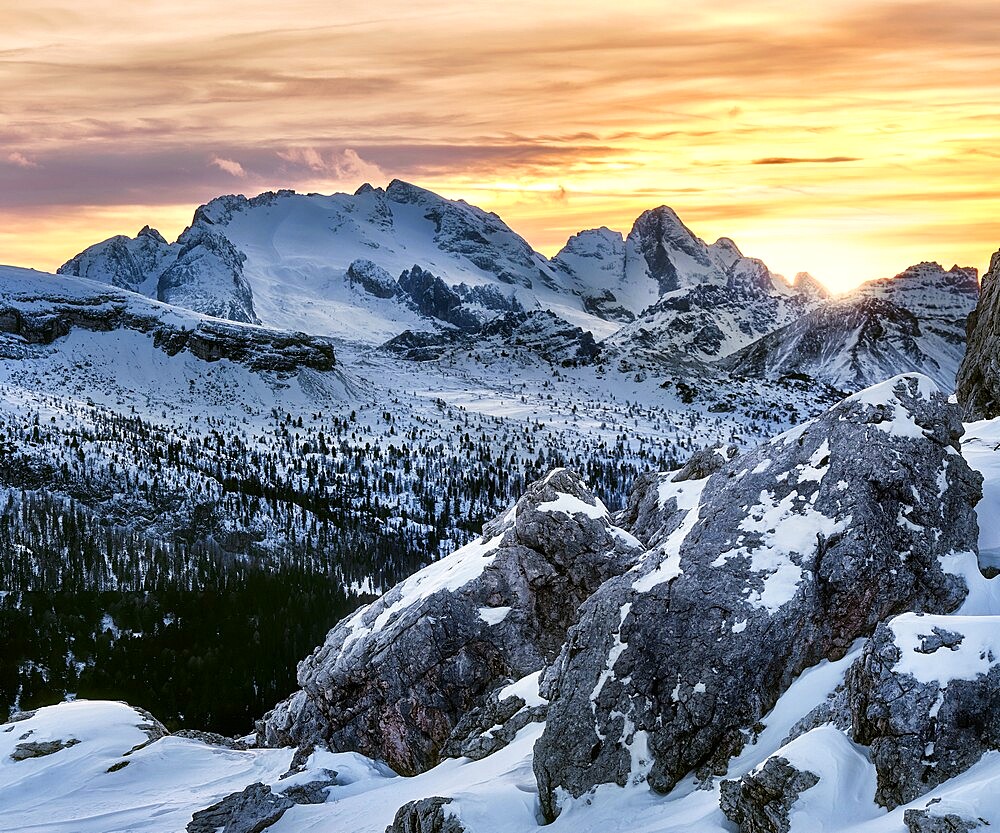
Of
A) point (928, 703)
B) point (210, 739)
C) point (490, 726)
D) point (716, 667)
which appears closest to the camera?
point (928, 703)

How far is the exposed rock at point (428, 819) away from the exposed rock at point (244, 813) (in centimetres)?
1207

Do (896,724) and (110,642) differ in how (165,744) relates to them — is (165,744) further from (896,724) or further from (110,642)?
(110,642)

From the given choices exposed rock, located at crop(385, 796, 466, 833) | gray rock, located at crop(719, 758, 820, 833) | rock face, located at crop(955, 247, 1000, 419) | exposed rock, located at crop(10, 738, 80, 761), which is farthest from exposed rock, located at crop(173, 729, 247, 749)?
rock face, located at crop(955, 247, 1000, 419)

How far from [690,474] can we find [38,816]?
4167 centimetres

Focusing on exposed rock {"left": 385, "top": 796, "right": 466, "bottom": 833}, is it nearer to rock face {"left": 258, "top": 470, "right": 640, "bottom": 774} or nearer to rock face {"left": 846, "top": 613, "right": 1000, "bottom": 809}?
rock face {"left": 258, "top": 470, "right": 640, "bottom": 774}

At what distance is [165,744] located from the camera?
64.3 m

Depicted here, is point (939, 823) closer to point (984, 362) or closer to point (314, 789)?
point (314, 789)

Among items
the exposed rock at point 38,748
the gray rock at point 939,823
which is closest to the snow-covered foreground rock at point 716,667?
the gray rock at point 939,823

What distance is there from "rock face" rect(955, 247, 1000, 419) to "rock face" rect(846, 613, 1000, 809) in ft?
124

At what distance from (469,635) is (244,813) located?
13773 mm

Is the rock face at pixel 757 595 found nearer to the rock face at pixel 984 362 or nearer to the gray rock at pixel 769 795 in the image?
the gray rock at pixel 769 795

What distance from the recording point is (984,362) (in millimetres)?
63312

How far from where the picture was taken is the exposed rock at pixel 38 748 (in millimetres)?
63344

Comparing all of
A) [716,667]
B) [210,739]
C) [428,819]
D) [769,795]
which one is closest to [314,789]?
[428,819]
